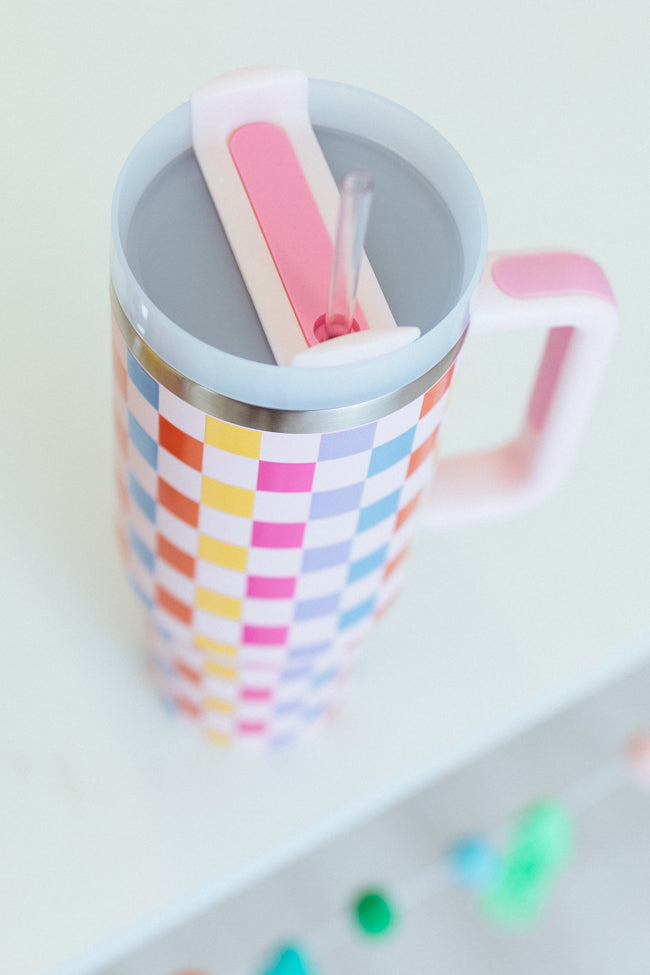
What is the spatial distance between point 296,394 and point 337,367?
1cm

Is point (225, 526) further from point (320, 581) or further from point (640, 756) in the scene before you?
point (640, 756)

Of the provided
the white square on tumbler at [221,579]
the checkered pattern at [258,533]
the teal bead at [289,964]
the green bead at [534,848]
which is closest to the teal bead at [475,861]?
the green bead at [534,848]

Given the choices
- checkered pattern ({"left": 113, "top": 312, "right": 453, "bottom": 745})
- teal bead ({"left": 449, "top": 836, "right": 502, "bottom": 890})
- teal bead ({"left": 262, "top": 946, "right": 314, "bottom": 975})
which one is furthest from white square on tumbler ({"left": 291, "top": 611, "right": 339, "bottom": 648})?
teal bead ({"left": 449, "top": 836, "right": 502, "bottom": 890})

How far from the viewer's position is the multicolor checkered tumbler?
12.7 inches

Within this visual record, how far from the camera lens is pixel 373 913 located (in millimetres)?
655

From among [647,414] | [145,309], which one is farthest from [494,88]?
[145,309]

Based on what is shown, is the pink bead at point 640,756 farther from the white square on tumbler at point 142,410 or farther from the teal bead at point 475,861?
the white square on tumbler at point 142,410

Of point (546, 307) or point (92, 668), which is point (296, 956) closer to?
point (92, 668)

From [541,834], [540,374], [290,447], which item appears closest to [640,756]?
[541,834]

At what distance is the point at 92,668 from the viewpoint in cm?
50

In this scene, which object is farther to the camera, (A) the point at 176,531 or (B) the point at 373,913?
(B) the point at 373,913

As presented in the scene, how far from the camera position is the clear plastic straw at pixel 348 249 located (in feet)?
0.88

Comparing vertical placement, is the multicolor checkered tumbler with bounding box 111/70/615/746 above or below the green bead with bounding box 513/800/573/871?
above

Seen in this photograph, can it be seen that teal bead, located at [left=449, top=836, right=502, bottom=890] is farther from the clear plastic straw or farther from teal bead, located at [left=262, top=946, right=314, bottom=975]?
the clear plastic straw
